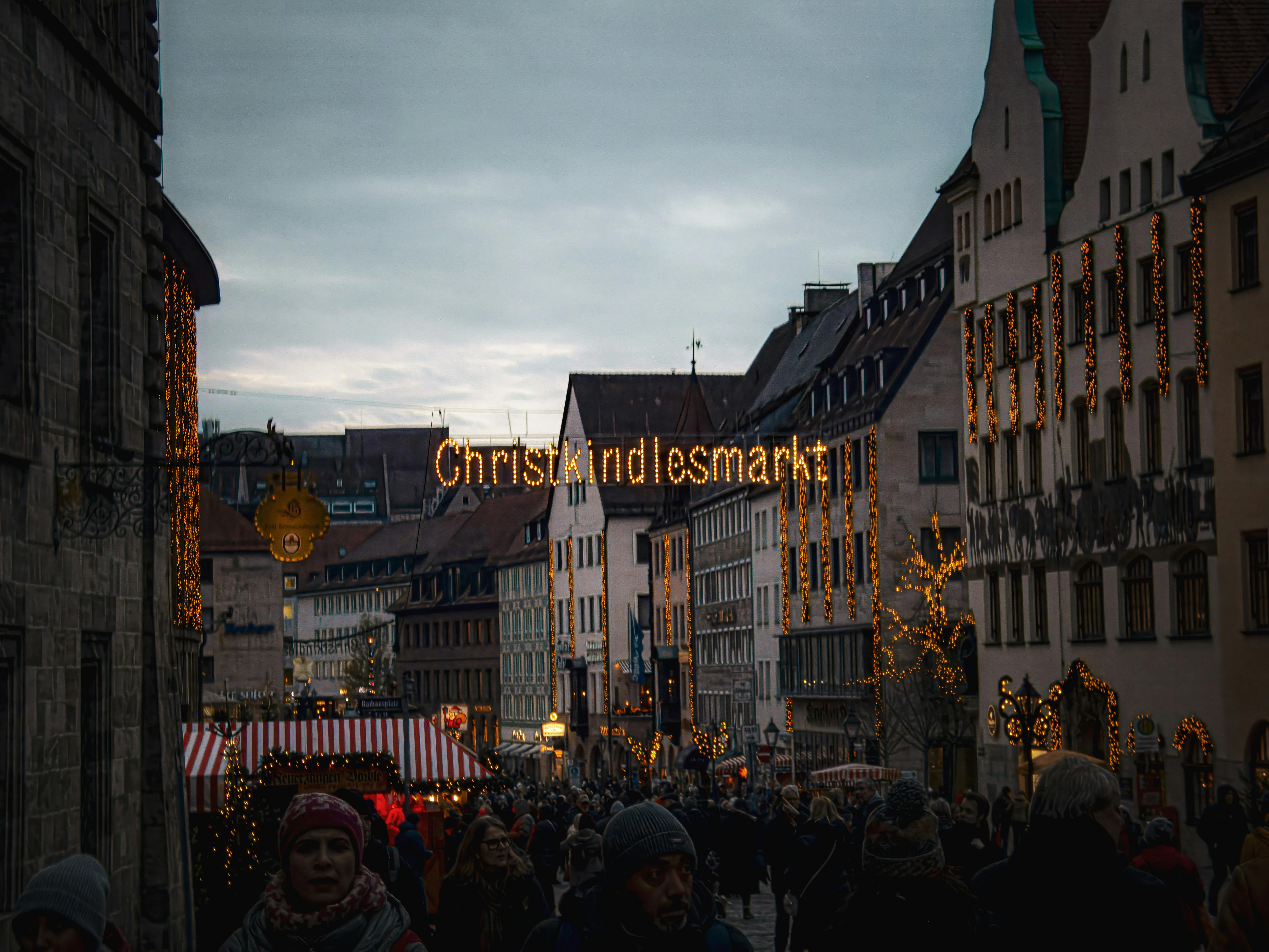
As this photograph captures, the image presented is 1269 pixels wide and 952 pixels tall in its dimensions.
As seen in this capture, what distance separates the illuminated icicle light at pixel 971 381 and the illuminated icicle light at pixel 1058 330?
15.4ft

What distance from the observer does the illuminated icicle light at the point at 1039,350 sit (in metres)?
44.4

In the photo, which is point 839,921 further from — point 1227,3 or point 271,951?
point 1227,3

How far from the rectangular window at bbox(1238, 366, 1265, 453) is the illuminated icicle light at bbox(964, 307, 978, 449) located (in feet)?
42.9

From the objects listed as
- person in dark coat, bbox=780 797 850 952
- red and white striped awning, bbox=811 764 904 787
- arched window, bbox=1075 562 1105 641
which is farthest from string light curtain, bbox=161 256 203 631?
arched window, bbox=1075 562 1105 641

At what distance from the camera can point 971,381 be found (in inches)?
1918

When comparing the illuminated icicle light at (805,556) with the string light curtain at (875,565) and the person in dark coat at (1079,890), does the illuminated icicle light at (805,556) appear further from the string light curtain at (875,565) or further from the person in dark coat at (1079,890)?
the person in dark coat at (1079,890)

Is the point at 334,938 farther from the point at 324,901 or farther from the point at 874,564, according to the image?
the point at 874,564

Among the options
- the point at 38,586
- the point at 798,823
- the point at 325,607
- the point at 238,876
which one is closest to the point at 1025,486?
the point at 798,823

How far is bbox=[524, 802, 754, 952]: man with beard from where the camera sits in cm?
505

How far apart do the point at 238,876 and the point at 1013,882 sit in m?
2.61

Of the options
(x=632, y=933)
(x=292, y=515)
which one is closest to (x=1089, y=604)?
(x=292, y=515)

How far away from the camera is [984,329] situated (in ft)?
156

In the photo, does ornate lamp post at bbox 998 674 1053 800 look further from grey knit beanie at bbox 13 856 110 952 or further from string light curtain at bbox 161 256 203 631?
grey knit beanie at bbox 13 856 110 952

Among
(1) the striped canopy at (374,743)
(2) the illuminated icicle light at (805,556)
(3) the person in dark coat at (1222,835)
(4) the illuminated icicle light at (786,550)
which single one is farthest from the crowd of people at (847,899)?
(4) the illuminated icicle light at (786,550)
